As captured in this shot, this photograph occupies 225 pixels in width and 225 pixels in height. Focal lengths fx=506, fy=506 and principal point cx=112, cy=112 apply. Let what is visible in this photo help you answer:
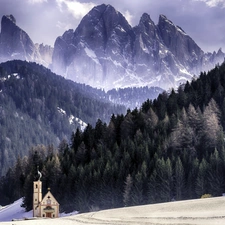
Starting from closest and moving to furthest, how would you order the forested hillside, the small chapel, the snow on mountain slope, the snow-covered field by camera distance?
the snow-covered field
the forested hillside
the small chapel
the snow on mountain slope

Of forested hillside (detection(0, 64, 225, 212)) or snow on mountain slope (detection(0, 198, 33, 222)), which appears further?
snow on mountain slope (detection(0, 198, 33, 222))

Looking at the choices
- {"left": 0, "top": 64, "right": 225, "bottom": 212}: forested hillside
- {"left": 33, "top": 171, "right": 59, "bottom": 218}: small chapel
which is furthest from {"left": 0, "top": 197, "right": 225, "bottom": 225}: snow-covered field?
{"left": 33, "top": 171, "right": 59, "bottom": 218}: small chapel

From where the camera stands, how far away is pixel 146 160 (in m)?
106

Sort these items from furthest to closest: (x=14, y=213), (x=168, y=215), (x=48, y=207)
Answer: (x=14, y=213), (x=48, y=207), (x=168, y=215)

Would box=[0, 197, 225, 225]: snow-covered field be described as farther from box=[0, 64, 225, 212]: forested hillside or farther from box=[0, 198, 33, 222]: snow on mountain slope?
box=[0, 198, 33, 222]: snow on mountain slope

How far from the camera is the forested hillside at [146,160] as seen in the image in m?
97.9

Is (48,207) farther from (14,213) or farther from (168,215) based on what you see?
(168,215)

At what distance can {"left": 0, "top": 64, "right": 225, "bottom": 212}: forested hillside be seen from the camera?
97875 mm

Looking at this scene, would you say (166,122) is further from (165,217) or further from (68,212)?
(165,217)

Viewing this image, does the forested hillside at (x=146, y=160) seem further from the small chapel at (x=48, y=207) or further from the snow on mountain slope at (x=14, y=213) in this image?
the small chapel at (x=48, y=207)

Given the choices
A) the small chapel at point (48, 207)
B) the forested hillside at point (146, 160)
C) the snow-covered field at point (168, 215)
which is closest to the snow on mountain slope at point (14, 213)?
the forested hillside at point (146, 160)

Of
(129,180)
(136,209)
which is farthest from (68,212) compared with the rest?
(136,209)

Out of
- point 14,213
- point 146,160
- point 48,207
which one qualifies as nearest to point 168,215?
point 48,207

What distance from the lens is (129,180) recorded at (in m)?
99.7
